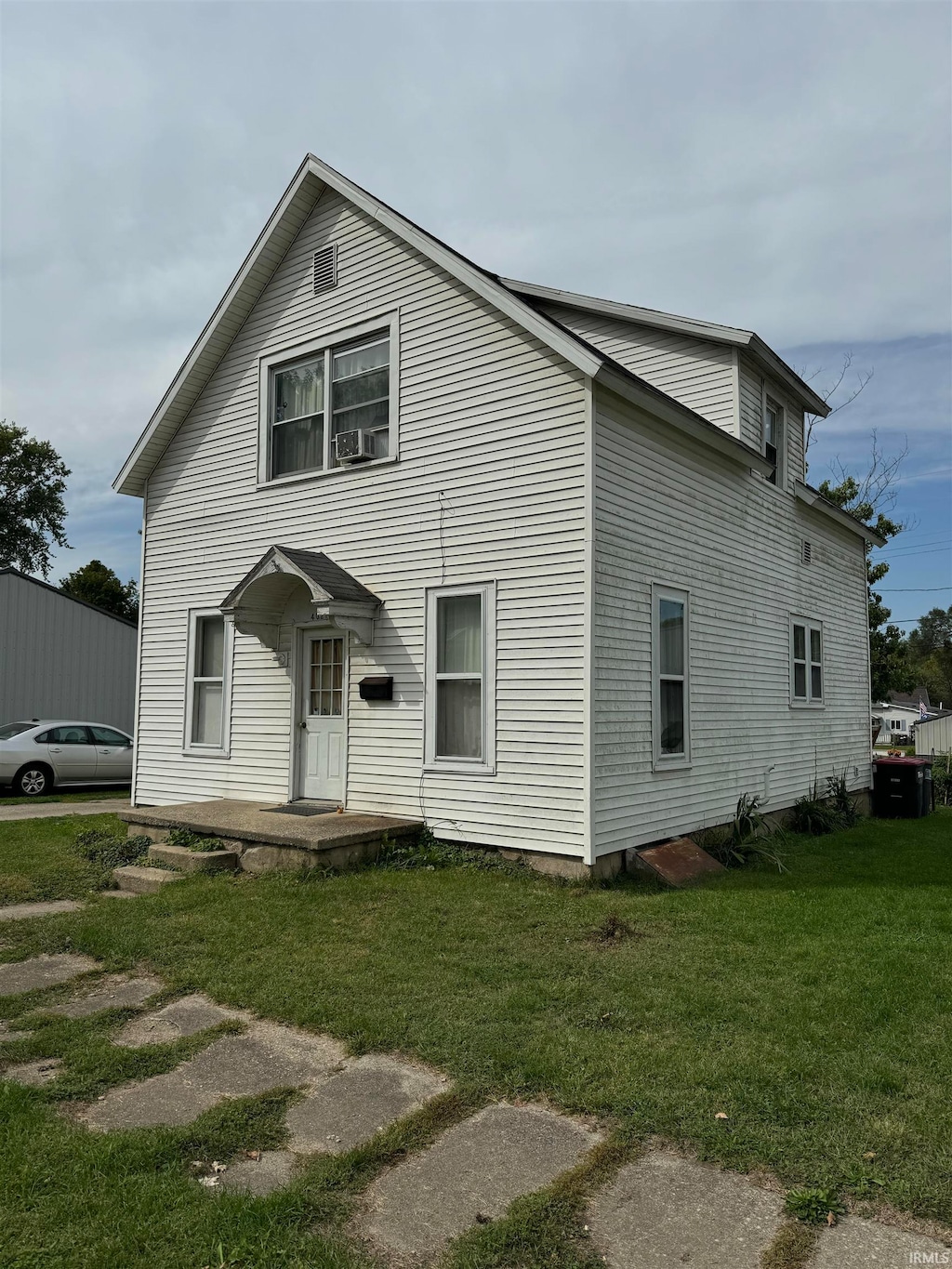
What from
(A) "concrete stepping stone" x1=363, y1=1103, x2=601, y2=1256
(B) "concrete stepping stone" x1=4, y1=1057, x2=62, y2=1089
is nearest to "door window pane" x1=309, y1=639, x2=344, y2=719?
(B) "concrete stepping stone" x1=4, y1=1057, x2=62, y2=1089

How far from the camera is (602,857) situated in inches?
337

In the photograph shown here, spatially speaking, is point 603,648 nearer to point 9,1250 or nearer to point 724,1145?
point 724,1145

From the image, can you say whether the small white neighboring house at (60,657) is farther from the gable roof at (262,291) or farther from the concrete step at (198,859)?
the concrete step at (198,859)

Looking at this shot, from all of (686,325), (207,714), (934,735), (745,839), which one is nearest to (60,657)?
(207,714)

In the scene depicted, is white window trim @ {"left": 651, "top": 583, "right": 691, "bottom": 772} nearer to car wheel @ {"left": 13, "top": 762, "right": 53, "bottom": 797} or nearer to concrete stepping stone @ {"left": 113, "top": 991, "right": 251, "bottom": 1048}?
concrete stepping stone @ {"left": 113, "top": 991, "right": 251, "bottom": 1048}

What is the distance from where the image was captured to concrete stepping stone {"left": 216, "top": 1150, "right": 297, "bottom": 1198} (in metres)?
3.34

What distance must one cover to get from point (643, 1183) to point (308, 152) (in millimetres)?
11258

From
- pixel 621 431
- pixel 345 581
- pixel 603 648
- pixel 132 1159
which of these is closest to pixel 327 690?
pixel 345 581

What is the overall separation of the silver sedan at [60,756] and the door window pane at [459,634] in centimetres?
1152

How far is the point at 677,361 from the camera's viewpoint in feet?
42.3

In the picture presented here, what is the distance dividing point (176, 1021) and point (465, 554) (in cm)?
557

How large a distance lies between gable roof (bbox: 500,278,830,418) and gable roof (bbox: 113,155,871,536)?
0.05 m

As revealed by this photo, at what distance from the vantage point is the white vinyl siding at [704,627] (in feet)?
29.2

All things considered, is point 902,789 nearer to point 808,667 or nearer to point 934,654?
point 808,667
